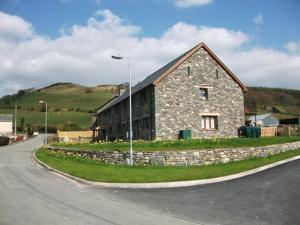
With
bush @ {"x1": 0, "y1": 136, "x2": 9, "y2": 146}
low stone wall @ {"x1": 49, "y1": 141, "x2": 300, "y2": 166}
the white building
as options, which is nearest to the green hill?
the white building

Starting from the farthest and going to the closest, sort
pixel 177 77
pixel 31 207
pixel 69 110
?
pixel 69 110 → pixel 177 77 → pixel 31 207

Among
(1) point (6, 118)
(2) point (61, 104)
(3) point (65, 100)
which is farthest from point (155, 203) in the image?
(3) point (65, 100)

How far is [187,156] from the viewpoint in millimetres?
26469

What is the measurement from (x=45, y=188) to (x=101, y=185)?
2702 mm

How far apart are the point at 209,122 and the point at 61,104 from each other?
3606 inches

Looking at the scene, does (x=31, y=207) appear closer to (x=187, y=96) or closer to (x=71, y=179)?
(x=71, y=179)

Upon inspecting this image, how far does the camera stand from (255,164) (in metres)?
24.6

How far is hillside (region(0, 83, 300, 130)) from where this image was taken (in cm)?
10344

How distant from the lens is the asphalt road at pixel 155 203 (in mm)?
11930

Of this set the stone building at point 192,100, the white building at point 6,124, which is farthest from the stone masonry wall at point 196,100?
the white building at point 6,124

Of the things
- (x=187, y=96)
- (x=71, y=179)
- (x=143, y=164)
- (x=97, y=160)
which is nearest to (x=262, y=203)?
(x=71, y=179)

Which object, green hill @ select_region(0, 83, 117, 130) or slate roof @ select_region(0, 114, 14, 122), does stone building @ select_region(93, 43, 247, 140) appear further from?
slate roof @ select_region(0, 114, 14, 122)

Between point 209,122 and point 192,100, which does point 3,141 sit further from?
point 209,122

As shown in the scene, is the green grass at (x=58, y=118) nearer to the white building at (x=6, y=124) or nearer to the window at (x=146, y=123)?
the white building at (x=6, y=124)
